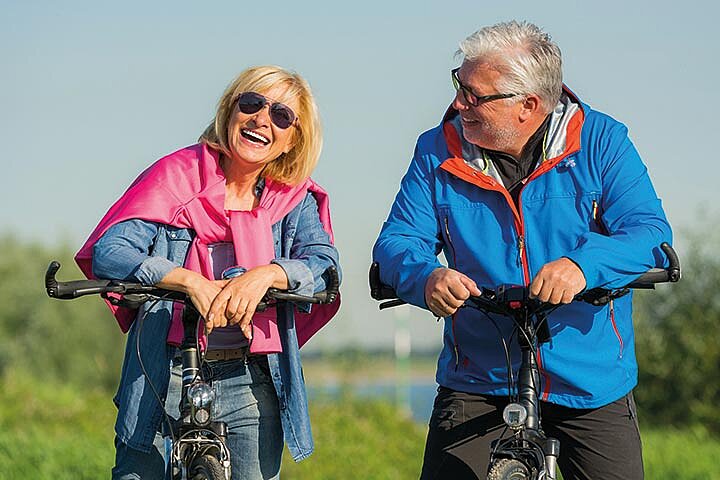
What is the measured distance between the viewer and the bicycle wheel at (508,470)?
4051 millimetres

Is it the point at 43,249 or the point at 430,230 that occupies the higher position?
the point at 430,230

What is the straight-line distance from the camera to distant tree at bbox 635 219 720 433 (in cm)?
2083

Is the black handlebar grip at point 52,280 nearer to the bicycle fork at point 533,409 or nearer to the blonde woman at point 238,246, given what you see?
the blonde woman at point 238,246

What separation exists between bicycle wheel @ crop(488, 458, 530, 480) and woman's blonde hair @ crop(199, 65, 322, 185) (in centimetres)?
143

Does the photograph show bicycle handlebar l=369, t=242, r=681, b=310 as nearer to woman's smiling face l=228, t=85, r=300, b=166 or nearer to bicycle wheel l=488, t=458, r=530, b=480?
bicycle wheel l=488, t=458, r=530, b=480

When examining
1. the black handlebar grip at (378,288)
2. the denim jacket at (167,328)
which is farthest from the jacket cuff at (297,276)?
the black handlebar grip at (378,288)

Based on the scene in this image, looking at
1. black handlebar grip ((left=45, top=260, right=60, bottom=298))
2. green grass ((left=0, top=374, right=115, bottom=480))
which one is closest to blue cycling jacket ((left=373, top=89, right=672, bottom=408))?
black handlebar grip ((left=45, top=260, right=60, bottom=298))

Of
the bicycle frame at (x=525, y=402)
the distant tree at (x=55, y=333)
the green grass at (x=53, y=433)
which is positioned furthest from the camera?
the distant tree at (x=55, y=333)

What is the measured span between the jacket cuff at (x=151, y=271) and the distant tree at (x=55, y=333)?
24512mm

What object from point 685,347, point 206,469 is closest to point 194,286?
point 206,469

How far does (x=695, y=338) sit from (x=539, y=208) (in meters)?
17.6

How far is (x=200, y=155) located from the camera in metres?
4.82

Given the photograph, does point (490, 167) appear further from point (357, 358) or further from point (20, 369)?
point (20, 369)

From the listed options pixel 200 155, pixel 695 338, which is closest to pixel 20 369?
pixel 695 338
